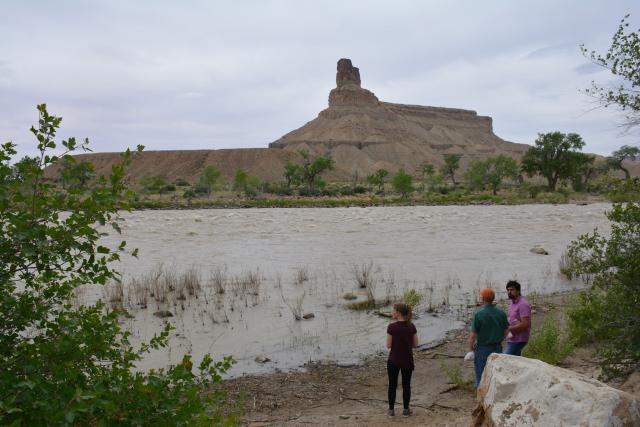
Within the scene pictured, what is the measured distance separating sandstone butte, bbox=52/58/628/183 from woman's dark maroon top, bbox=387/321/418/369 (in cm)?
8858

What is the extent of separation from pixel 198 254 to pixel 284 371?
13751 millimetres

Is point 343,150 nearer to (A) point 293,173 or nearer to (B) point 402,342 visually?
(A) point 293,173

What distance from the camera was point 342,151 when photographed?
150m

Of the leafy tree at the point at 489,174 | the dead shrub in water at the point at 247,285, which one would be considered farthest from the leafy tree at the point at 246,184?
the dead shrub in water at the point at 247,285

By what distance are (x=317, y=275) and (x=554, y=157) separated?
58491 millimetres

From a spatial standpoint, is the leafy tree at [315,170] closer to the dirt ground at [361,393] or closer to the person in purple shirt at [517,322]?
the dirt ground at [361,393]

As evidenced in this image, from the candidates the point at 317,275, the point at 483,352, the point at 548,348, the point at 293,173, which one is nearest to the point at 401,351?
the point at 483,352

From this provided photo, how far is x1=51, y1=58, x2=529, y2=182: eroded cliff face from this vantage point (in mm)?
123312

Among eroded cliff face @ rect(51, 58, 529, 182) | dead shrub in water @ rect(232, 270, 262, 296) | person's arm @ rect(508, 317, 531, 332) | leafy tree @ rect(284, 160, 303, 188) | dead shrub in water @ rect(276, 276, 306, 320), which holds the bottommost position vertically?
dead shrub in water @ rect(276, 276, 306, 320)

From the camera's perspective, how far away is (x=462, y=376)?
8148mm

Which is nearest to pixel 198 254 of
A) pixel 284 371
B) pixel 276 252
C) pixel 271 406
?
pixel 276 252

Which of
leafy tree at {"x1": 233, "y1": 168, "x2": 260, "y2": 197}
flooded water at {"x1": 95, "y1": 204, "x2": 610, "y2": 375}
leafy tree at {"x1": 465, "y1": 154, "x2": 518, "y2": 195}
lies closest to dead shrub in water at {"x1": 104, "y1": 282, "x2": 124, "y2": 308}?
flooded water at {"x1": 95, "y1": 204, "x2": 610, "y2": 375}

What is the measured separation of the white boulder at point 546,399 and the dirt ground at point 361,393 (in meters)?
1.59

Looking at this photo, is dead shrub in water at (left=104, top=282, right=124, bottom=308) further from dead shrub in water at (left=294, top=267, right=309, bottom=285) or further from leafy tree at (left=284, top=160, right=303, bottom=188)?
leafy tree at (left=284, top=160, right=303, bottom=188)
